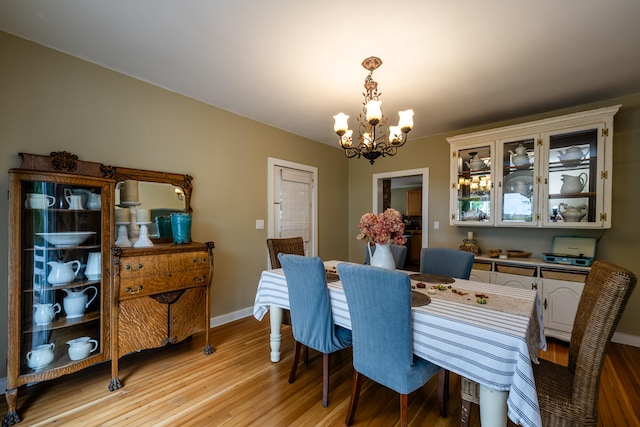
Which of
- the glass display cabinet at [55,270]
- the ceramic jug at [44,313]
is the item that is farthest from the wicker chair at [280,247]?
the ceramic jug at [44,313]

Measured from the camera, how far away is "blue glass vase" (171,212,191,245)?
2.47 metres

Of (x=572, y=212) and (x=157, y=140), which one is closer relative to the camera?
(x=157, y=140)

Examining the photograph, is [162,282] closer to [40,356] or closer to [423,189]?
[40,356]

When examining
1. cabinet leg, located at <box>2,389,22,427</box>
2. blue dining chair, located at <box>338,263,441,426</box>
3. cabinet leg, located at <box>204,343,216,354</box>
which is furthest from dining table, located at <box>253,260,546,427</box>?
cabinet leg, located at <box>2,389,22,427</box>

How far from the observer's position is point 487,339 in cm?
118

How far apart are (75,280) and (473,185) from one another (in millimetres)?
3989

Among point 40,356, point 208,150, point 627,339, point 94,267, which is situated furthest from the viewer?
point 208,150

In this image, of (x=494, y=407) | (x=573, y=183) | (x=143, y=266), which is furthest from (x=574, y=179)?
(x=143, y=266)

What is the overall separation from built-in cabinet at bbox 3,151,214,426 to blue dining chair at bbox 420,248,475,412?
2152mm

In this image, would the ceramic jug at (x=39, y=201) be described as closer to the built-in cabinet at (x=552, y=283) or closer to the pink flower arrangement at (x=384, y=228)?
the pink flower arrangement at (x=384, y=228)

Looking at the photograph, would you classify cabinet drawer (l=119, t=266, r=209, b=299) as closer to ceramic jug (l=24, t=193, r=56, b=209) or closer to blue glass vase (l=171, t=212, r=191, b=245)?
blue glass vase (l=171, t=212, r=191, b=245)

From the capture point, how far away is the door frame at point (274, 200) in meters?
3.61

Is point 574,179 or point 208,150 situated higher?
point 208,150

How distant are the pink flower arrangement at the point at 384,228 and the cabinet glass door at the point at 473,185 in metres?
1.79
